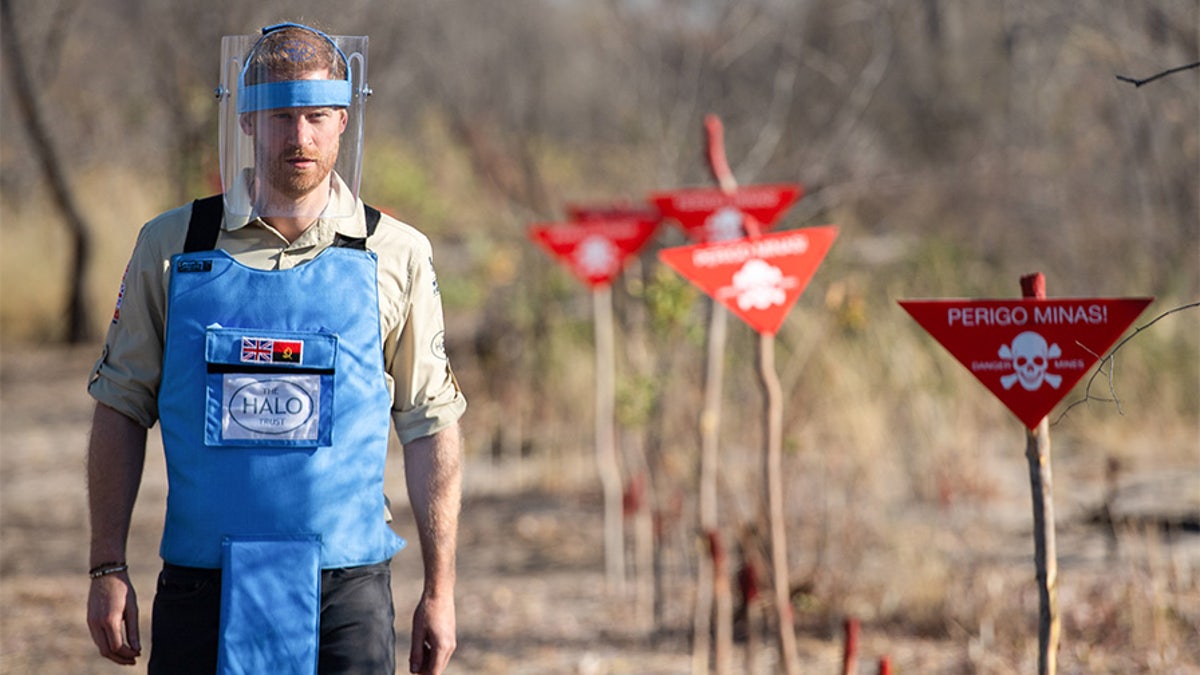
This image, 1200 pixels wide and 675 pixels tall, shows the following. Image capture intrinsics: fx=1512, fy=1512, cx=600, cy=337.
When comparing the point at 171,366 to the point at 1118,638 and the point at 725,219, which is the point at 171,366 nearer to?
the point at 725,219

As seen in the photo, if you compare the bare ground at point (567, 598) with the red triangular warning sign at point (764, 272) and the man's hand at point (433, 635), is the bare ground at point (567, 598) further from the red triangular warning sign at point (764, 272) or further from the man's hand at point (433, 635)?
the man's hand at point (433, 635)

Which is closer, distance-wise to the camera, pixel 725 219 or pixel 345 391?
pixel 345 391

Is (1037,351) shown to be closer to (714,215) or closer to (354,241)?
(354,241)

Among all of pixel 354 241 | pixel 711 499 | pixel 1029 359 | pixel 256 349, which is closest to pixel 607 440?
pixel 711 499

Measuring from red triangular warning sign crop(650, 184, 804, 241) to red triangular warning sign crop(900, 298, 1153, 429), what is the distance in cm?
168

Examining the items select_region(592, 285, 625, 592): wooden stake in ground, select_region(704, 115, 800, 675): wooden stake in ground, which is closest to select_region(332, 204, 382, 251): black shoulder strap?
select_region(704, 115, 800, 675): wooden stake in ground

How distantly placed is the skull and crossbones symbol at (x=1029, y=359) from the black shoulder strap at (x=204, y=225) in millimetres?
1492

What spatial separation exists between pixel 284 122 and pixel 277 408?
19.9 inches

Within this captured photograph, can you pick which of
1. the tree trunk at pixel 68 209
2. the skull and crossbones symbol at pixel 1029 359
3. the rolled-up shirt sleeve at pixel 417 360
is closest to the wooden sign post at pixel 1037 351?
the skull and crossbones symbol at pixel 1029 359

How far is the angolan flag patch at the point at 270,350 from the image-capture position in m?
2.46

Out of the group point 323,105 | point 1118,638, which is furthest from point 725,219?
point 323,105

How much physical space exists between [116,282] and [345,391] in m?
12.2

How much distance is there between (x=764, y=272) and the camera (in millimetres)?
3910

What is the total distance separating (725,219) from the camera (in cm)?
462
